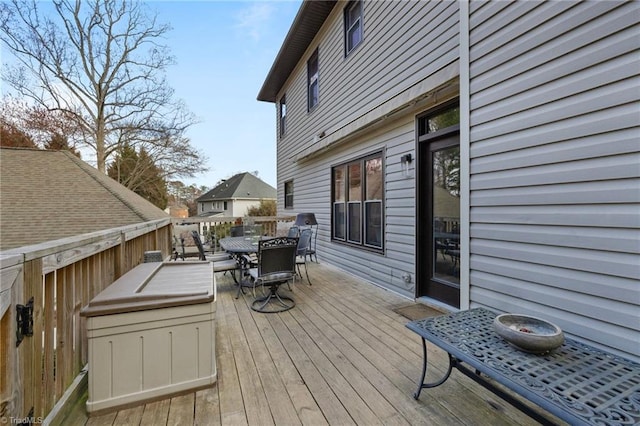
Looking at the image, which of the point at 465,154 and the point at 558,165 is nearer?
the point at 558,165

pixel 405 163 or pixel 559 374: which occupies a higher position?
pixel 405 163

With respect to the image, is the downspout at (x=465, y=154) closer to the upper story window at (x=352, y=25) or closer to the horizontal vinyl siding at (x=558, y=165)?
the horizontal vinyl siding at (x=558, y=165)

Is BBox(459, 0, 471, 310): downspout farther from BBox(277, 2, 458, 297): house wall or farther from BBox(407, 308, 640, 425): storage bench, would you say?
BBox(407, 308, 640, 425): storage bench

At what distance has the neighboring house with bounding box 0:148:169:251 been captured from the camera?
8.75m

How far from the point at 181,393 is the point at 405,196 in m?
3.39

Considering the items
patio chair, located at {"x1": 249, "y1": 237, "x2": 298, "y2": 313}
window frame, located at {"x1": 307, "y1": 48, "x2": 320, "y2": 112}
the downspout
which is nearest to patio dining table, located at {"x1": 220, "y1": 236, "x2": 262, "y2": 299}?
patio chair, located at {"x1": 249, "y1": 237, "x2": 298, "y2": 313}

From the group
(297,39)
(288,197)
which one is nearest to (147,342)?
(297,39)

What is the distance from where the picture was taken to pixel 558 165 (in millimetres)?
1861

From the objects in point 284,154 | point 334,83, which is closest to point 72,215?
point 284,154

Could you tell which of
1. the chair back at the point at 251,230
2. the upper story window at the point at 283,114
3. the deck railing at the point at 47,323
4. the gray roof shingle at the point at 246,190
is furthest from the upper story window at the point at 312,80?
the gray roof shingle at the point at 246,190

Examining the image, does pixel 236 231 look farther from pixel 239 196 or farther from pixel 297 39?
pixel 239 196

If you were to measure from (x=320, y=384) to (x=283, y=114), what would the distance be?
9182 mm

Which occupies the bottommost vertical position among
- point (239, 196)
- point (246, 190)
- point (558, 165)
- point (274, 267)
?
point (274, 267)

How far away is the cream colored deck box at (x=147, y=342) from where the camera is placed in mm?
1837
